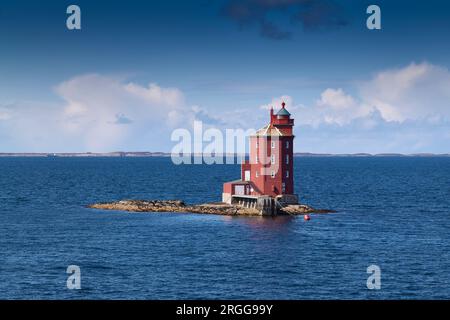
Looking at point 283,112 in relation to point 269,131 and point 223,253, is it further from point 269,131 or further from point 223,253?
point 223,253

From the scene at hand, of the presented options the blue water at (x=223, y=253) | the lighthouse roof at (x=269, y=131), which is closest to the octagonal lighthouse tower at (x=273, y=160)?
the lighthouse roof at (x=269, y=131)

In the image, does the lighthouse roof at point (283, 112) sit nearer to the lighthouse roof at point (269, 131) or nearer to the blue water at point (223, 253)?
the lighthouse roof at point (269, 131)

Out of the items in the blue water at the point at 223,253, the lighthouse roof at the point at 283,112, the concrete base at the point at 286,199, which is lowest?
the blue water at the point at 223,253

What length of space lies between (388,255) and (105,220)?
43.7 m

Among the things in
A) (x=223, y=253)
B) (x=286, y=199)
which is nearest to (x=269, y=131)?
(x=286, y=199)

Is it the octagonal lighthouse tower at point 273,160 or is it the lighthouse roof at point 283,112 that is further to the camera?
the lighthouse roof at point 283,112

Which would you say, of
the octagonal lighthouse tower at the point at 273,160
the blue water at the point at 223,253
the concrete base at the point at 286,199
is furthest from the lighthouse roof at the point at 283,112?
the blue water at the point at 223,253

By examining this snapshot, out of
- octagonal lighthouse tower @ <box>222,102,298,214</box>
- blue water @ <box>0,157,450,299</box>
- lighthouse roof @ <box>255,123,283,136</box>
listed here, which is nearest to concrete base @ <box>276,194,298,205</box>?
octagonal lighthouse tower @ <box>222,102,298,214</box>

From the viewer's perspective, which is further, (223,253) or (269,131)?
(269,131)

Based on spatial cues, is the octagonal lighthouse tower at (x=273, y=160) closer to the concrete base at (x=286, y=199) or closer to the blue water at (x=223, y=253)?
the concrete base at (x=286, y=199)

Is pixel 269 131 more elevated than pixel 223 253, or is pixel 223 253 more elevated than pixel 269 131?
pixel 269 131

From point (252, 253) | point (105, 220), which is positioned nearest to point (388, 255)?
point (252, 253)

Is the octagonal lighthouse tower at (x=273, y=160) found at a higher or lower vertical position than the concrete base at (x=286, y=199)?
higher

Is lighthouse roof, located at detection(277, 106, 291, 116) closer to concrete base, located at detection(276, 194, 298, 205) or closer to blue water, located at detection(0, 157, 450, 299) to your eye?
concrete base, located at detection(276, 194, 298, 205)
